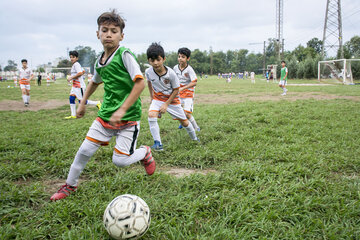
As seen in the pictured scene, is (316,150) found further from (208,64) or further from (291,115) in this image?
(208,64)

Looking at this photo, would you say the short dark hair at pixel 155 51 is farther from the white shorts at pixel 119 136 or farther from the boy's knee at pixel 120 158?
the boy's knee at pixel 120 158

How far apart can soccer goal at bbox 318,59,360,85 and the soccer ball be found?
26.2 meters

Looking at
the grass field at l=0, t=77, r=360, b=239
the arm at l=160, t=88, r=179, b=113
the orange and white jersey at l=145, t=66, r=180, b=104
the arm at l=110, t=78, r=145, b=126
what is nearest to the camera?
the grass field at l=0, t=77, r=360, b=239

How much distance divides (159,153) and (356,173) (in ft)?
9.19

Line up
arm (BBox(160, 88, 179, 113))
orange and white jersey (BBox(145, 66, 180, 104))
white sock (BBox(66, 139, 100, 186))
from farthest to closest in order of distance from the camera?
orange and white jersey (BBox(145, 66, 180, 104)) → arm (BBox(160, 88, 179, 113)) → white sock (BBox(66, 139, 100, 186))

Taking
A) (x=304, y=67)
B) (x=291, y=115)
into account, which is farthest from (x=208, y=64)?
(x=291, y=115)

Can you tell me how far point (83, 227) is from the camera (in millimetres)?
2178

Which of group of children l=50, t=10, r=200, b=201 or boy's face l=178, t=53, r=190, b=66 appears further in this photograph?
boy's face l=178, t=53, r=190, b=66

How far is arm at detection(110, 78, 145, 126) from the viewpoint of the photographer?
7.57 ft

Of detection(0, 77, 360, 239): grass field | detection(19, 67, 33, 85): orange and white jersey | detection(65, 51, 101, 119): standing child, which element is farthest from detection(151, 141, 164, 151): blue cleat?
detection(19, 67, 33, 85): orange and white jersey

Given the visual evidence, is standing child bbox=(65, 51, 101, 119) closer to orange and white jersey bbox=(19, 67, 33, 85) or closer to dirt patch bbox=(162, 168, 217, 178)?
orange and white jersey bbox=(19, 67, 33, 85)

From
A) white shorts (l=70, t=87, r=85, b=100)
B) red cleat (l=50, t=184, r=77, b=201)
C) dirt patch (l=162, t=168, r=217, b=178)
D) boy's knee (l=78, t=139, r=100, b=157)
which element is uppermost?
white shorts (l=70, t=87, r=85, b=100)

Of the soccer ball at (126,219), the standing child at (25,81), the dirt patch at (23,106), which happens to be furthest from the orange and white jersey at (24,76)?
the soccer ball at (126,219)

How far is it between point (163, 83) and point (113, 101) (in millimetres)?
1795
